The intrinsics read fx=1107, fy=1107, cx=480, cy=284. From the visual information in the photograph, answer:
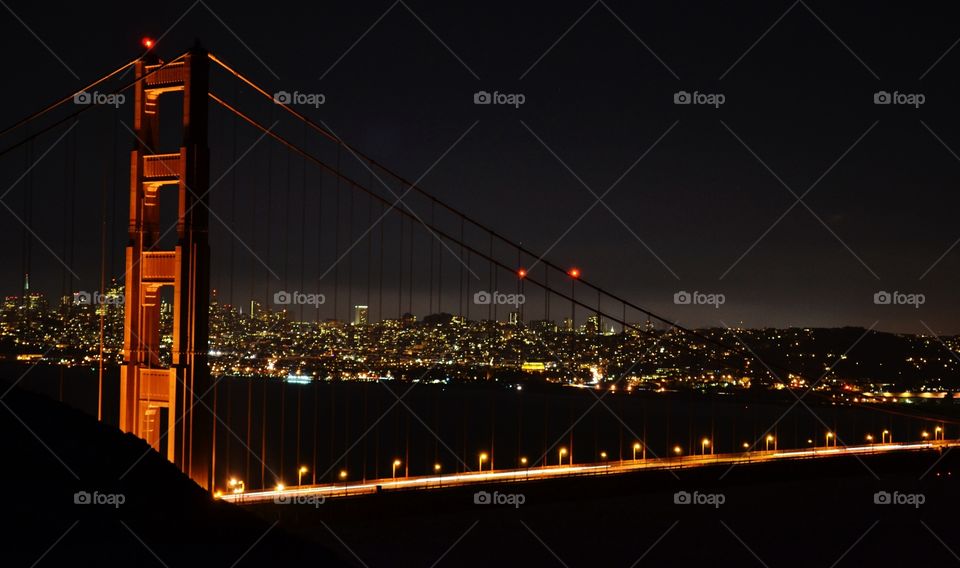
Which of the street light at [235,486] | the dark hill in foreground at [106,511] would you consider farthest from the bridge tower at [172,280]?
the dark hill in foreground at [106,511]

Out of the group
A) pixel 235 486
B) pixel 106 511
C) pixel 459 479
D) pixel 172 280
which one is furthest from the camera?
pixel 459 479

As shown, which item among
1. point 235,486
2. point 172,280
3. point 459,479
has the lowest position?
point 459,479

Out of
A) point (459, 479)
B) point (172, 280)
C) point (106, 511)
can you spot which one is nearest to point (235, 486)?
point (172, 280)

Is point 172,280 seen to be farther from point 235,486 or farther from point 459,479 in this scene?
point 459,479

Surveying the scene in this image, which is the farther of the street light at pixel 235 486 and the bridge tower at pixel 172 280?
the street light at pixel 235 486

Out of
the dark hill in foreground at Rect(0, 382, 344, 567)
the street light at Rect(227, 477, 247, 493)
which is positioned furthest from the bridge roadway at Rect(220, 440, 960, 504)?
the dark hill in foreground at Rect(0, 382, 344, 567)

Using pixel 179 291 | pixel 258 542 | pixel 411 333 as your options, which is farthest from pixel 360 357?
pixel 258 542

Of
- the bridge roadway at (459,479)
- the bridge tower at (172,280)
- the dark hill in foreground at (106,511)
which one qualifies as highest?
the bridge tower at (172,280)

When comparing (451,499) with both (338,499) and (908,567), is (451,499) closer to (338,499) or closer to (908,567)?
(338,499)

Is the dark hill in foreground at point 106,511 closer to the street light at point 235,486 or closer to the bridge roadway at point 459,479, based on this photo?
the bridge roadway at point 459,479
